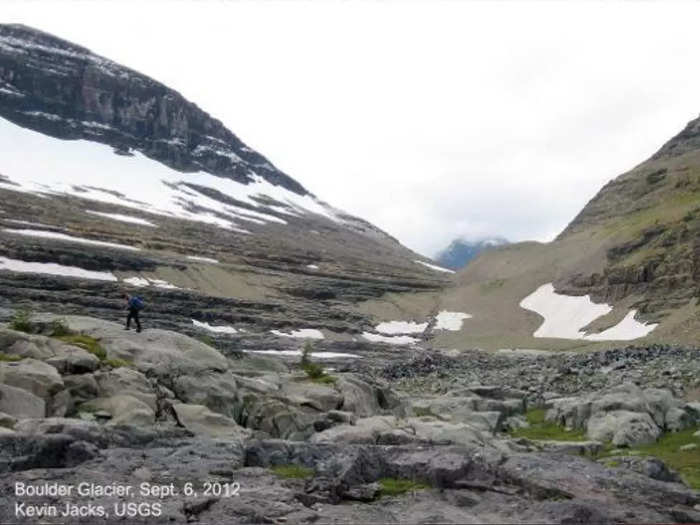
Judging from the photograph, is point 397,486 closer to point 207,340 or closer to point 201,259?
point 207,340

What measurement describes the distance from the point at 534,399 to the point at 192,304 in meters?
85.2

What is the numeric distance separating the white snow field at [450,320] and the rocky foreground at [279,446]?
94184 millimetres

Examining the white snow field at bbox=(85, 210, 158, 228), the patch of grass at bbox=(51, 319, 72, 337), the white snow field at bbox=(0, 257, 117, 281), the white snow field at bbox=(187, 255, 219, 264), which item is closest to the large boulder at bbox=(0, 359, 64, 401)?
the patch of grass at bbox=(51, 319, 72, 337)

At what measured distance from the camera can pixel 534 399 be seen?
4066cm

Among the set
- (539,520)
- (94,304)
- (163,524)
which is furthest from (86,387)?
(94,304)

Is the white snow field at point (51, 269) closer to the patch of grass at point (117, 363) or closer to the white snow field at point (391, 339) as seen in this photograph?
the white snow field at point (391, 339)

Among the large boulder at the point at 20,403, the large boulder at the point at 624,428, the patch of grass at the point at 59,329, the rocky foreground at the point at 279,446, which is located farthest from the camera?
the patch of grass at the point at 59,329

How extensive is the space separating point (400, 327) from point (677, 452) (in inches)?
4392

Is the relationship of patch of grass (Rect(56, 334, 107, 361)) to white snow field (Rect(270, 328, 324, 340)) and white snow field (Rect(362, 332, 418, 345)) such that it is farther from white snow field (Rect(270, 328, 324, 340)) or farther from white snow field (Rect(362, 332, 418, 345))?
white snow field (Rect(362, 332, 418, 345))

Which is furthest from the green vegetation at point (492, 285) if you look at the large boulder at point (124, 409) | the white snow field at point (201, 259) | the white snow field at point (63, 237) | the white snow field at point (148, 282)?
the large boulder at point (124, 409)

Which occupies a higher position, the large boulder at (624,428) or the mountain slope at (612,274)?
the mountain slope at (612,274)

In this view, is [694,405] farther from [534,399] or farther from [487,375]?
[487,375]

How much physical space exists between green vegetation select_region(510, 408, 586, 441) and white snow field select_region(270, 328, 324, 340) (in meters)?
79.6

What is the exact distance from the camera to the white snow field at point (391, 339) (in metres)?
120
